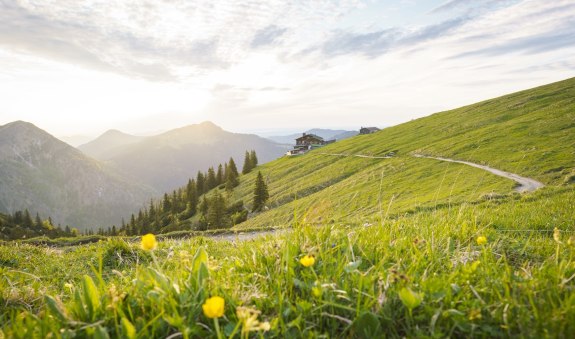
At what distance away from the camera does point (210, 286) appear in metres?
2.65

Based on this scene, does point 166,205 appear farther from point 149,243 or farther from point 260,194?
point 149,243

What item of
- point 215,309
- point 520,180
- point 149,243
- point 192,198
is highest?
point 149,243

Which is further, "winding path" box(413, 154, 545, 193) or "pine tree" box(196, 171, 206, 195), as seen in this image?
"pine tree" box(196, 171, 206, 195)

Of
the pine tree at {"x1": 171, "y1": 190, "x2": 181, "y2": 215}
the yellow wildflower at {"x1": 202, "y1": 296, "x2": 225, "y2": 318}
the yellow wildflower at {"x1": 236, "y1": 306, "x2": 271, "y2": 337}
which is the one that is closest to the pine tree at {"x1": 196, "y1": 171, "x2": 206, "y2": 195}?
the pine tree at {"x1": 171, "y1": 190, "x2": 181, "y2": 215}

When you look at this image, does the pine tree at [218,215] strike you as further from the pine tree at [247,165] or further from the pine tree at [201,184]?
the pine tree at [201,184]

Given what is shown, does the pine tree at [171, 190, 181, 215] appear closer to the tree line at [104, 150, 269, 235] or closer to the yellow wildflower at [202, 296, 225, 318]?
the tree line at [104, 150, 269, 235]

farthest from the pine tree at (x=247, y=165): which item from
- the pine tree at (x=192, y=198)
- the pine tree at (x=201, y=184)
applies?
the pine tree at (x=192, y=198)

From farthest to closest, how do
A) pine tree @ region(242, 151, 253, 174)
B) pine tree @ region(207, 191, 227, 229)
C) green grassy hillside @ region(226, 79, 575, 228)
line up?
pine tree @ region(242, 151, 253, 174) < pine tree @ region(207, 191, 227, 229) < green grassy hillside @ region(226, 79, 575, 228)

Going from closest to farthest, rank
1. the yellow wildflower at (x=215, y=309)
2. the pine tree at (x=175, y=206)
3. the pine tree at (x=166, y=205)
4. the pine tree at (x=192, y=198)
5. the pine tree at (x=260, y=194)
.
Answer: the yellow wildflower at (x=215, y=309) < the pine tree at (x=260, y=194) < the pine tree at (x=192, y=198) < the pine tree at (x=175, y=206) < the pine tree at (x=166, y=205)

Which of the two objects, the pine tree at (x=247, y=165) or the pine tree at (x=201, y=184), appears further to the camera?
the pine tree at (x=247, y=165)

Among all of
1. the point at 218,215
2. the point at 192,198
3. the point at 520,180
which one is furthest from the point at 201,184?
the point at 520,180

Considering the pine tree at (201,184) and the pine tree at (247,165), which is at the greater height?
the pine tree at (247,165)

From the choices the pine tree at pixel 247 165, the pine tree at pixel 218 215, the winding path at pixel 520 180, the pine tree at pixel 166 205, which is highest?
the pine tree at pixel 247 165

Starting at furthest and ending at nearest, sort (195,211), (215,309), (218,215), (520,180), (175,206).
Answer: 1. (175,206)
2. (195,211)
3. (218,215)
4. (520,180)
5. (215,309)
